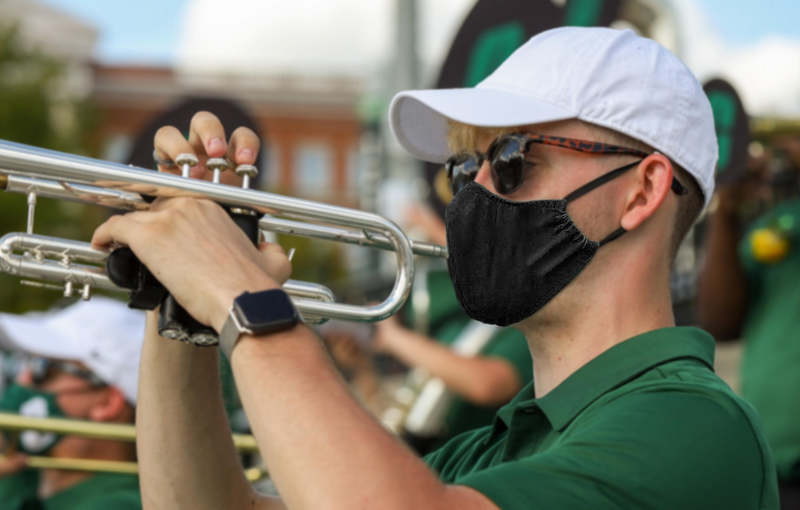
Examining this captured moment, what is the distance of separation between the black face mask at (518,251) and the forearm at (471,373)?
2.19 metres

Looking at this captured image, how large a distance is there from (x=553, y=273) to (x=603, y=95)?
399mm

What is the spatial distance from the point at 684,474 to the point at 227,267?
0.84 metres

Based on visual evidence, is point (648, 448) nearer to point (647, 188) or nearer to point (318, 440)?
point (318, 440)

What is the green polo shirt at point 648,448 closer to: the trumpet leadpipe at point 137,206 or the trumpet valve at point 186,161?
the trumpet leadpipe at point 137,206

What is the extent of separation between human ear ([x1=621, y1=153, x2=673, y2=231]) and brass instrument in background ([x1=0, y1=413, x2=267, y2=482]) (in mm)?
2286

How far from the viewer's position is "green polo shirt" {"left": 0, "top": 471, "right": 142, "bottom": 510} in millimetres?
3371

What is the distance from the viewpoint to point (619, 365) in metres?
1.85

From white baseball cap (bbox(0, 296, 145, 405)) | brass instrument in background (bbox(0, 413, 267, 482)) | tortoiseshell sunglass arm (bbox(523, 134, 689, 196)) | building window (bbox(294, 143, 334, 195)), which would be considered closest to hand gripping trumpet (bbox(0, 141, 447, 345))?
tortoiseshell sunglass arm (bbox(523, 134, 689, 196))

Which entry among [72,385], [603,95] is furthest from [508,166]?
[72,385]

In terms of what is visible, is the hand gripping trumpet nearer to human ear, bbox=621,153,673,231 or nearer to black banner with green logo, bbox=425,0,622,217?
human ear, bbox=621,153,673,231

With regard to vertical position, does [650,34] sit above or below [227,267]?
above

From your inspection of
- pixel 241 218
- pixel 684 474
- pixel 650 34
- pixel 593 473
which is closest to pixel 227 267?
pixel 241 218

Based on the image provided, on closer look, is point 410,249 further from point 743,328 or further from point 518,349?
point 743,328

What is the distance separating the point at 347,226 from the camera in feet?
6.59
